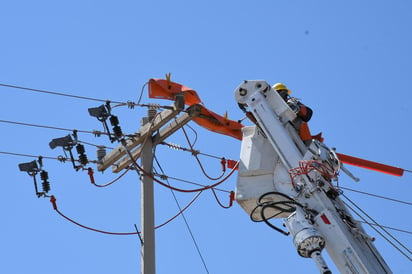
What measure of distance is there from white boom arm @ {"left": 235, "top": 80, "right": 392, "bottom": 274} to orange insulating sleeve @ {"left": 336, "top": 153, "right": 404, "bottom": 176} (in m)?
1.13

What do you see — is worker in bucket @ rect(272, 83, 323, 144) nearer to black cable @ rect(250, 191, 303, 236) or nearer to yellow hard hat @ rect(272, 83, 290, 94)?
yellow hard hat @ rect(272, 83, 290, 94)

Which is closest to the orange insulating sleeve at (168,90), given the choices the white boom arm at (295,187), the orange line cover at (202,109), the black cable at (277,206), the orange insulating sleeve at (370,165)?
the orange line cover at (202,109)

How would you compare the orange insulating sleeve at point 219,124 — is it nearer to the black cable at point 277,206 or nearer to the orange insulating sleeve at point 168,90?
the orange insulating sleeve at point 168,90

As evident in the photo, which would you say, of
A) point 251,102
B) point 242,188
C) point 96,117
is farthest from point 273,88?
point 96,117

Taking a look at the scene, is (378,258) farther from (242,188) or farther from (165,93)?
(165,93)

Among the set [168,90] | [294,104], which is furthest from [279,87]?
[168,90]

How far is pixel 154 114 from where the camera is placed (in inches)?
490

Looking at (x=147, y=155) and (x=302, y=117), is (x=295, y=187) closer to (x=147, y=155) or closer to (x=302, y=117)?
(x=302, y=117)

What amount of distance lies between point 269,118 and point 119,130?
1974 millimetres

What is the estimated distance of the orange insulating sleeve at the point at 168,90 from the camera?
1179 centimetres

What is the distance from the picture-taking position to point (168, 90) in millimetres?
11867

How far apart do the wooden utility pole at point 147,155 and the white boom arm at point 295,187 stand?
3.08ft

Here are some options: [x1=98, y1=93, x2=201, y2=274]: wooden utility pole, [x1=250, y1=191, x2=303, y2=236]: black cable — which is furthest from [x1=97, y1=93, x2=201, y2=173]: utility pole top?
[x1=250, y1=191, x2=303, y2=236]: black cable

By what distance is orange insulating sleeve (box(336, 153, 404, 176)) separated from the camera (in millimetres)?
12398
